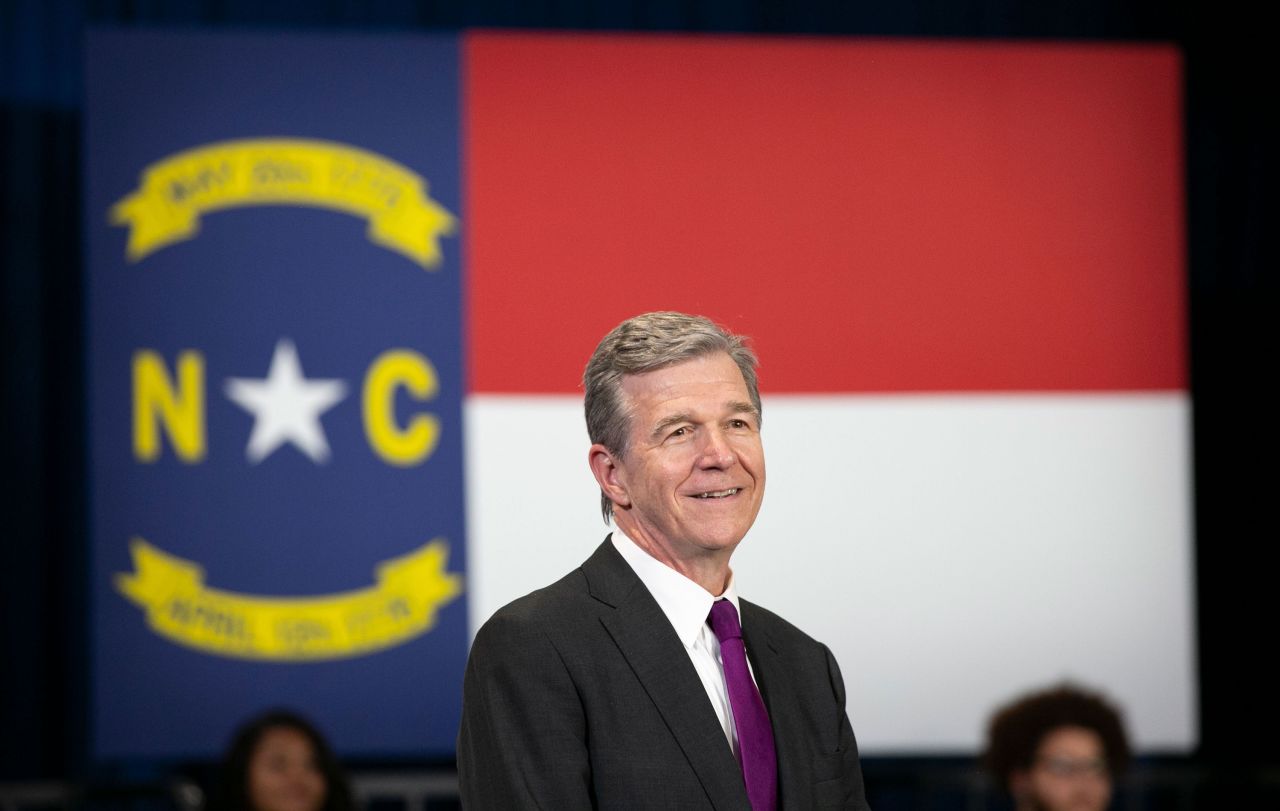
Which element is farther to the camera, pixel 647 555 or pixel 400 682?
pixel 400 682

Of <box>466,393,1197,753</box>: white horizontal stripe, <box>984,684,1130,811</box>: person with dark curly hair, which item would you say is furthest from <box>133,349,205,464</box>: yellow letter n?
<box>984,684,1130,811</box>: person with dark curly hair

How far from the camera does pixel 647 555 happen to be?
66.5 inches

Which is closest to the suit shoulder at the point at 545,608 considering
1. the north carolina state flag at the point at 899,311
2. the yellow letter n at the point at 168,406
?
the north carolina state flag at the point at 899,311

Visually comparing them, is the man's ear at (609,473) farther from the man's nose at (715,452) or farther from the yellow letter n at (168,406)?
the yellow letter n at (168,406)

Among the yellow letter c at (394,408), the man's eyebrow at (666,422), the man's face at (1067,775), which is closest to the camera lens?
the man's eyebrow at (666,422)

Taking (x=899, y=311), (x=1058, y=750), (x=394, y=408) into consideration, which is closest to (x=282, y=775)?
(x=394, y=408)

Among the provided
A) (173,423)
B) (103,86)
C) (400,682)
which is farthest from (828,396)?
(103,86)

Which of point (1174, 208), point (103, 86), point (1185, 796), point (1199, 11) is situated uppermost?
point (1199, 11)

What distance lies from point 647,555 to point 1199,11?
4004 mm

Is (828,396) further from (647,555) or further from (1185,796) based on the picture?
(647,555)

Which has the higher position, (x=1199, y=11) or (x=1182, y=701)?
(x=1199, y=11)

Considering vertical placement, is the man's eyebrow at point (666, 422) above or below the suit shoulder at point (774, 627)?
above

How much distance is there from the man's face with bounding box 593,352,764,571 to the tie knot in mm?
60

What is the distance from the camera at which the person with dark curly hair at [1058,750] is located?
371 centimetres
